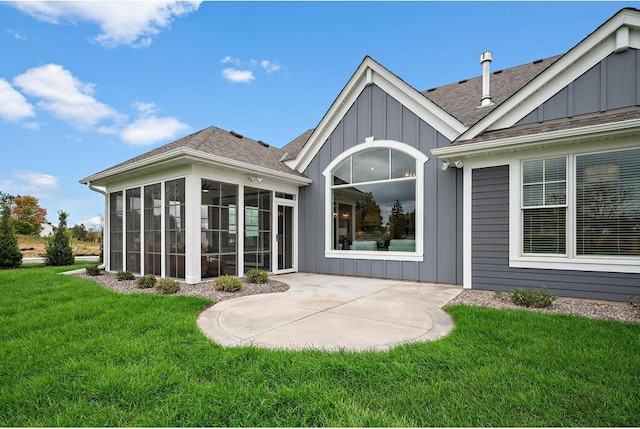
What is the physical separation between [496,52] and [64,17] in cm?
1241

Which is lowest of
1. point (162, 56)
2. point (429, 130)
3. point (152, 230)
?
point (152, 230)

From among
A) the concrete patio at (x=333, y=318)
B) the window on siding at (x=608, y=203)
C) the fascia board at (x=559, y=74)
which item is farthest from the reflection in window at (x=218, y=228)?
the window on siding at (x=608, y=203)

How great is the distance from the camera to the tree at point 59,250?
12.9m

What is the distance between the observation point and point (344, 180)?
30.5 feet

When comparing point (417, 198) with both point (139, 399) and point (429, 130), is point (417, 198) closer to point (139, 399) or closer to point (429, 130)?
point (429, 130)

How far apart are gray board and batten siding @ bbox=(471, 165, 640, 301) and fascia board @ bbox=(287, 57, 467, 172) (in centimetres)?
162

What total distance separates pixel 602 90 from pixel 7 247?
1950cm

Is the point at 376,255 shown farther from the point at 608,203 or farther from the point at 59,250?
the point at 59,250

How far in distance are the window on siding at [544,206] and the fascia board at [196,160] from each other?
5908mm

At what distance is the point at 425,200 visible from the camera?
7844mm

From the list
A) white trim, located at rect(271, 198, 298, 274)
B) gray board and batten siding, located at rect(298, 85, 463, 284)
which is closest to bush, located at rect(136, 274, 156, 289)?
white trim, located at rect(271, 198, 298, 274)

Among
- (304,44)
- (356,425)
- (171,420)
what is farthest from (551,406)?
(304,44)

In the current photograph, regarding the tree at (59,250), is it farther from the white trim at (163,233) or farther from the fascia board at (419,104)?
the fascia board at (419,104)

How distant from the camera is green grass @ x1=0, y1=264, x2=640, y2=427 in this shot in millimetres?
2107
